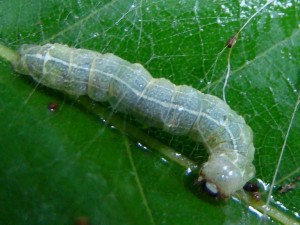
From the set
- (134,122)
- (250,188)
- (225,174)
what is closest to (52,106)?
(134,122)

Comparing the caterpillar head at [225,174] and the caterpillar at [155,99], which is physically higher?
the caterpillar at [155,99]

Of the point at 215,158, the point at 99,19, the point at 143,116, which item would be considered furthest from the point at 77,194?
the point at 99,19

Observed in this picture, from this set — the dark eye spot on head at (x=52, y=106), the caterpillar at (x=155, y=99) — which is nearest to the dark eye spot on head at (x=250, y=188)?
the caterpillar at (x=155, y=99)

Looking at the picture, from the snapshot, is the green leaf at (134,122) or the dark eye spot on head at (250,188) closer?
the green leaf at (134,122)

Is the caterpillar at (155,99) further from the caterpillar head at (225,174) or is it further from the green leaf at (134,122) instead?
the green leaf at (134,122)

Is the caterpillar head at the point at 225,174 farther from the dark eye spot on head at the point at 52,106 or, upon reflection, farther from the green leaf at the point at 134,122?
the dark eye spot on head at the point at 52,106
